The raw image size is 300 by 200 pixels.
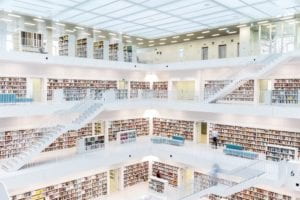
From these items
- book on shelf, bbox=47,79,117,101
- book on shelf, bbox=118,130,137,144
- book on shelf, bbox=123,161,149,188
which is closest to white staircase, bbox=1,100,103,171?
book on shelf, bbox=47,79,117,101

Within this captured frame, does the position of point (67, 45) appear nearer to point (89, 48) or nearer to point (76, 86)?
point (89, 48)

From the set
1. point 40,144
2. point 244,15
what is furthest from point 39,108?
point 244,15

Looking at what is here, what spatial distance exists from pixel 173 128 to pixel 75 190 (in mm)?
6176

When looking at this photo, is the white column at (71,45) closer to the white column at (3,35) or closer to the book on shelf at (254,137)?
the white column at (3,35)

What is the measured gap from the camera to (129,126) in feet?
50.8

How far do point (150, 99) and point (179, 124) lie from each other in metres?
2.06

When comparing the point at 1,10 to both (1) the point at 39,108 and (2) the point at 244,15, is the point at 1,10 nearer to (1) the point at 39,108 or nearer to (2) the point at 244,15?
(1) the point at 39,108

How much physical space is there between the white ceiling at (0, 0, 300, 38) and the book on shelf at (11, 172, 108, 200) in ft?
22.3

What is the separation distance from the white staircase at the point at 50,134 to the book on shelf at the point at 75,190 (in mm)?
1362

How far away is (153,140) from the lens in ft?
45.4

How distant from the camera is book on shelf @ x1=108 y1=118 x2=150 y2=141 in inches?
574

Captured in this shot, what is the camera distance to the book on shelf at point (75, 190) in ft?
34.3

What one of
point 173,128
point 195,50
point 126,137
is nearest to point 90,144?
point 126,137

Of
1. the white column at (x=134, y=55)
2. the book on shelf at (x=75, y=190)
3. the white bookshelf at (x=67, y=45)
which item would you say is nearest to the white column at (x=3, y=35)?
the white bookshelf at (x=67, y=45)
